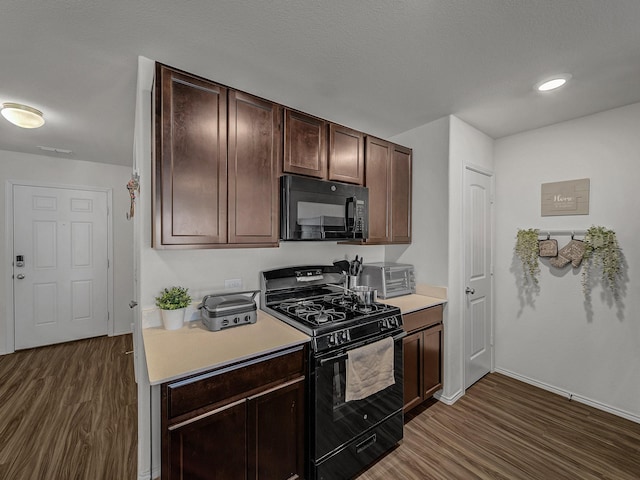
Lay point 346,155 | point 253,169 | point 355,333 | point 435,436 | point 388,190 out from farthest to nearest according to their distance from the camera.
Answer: point 388,190
point 346,155
point 435,436
point 253,169
point 355,333

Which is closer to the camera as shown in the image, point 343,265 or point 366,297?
point 366,297

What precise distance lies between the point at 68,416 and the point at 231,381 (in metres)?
2.08

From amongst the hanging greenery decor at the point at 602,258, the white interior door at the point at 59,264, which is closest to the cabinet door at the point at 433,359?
the hanging greenery decor at the point at 602,258

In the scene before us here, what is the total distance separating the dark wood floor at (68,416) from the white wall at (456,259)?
8.23 ft

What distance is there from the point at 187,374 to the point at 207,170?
1.11 m

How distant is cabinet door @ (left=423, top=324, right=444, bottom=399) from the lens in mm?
2379

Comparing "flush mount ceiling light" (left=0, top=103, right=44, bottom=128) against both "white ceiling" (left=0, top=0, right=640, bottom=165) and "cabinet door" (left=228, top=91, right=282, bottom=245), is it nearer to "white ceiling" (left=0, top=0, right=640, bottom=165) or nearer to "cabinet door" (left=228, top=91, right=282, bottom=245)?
"white ceiling" (left=0, top=0, right=640, bottom=165)

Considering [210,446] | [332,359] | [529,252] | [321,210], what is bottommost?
[210,446]

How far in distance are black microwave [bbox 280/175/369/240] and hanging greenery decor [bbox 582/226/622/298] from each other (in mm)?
1908

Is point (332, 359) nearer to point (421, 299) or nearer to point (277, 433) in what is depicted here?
point (277, 433)

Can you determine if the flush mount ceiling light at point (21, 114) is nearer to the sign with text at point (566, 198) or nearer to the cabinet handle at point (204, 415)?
the cabinet handle at point (204, 415)

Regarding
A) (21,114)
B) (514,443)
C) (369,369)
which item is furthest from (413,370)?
(21,114)

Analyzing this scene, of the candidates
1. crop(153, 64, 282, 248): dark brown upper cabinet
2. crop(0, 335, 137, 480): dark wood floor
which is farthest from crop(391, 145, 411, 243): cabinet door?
crop(0, 335, 137, 480): dark wood floor

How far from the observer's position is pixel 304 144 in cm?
214
